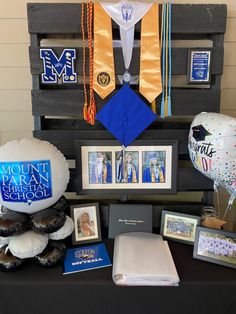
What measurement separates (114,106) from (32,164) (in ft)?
→ 1.35

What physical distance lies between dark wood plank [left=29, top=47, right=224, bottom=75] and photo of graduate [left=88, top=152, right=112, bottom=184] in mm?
341

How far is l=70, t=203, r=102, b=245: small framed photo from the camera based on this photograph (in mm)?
1186

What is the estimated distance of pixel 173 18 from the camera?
113 cm

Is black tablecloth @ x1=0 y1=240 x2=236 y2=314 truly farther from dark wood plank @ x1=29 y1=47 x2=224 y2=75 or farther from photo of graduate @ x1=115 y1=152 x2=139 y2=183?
dark wood plank @ x1=29 y1=47 x2=224 y2=75

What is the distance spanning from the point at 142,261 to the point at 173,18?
36.3 inches

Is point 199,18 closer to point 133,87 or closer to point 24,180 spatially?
point 133,87

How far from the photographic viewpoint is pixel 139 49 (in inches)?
45.3

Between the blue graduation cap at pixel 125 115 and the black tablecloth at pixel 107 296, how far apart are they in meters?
0.56

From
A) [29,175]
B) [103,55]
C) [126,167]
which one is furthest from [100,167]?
[103,55]

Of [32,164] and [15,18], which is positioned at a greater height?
[15,18]

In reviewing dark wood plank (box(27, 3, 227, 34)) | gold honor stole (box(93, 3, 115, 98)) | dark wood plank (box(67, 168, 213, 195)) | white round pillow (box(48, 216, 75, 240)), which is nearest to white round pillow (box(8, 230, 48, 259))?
white round pillow (box(48, 216, 75, 240))

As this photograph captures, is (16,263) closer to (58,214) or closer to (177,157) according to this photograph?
(58,214)

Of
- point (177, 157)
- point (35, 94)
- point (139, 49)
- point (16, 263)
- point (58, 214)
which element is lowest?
point (16, 263)

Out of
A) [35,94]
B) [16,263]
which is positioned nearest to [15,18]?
[35,94]
